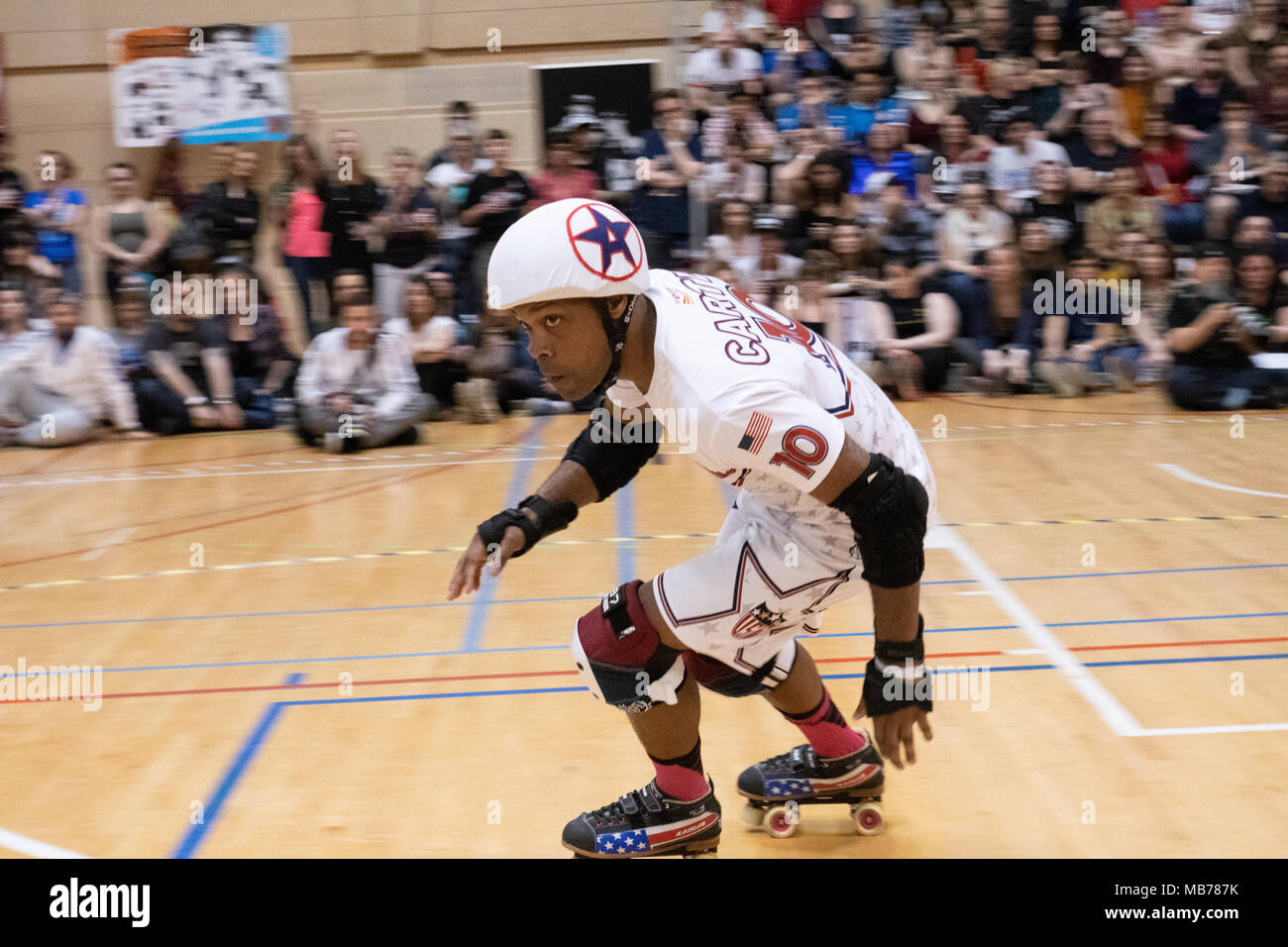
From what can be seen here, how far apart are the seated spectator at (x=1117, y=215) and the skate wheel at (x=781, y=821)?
741cm

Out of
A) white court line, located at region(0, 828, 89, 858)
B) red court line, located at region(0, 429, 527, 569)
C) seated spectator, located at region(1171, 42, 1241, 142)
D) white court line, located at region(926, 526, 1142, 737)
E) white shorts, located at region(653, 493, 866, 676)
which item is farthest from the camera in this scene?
seated spectator, located at region(1171, 42, 1241, 142)

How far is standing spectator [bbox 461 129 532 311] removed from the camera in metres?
9.91

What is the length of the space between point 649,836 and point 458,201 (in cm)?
770

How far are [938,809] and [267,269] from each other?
9.80m

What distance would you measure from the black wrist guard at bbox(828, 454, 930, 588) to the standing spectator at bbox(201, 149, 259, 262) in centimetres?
835

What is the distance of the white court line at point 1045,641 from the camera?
3.94 meters

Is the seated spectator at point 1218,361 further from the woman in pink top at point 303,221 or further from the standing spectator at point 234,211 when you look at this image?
the standing spectator at point 234,211

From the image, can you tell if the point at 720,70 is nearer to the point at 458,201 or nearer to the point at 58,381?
the point at 458,201

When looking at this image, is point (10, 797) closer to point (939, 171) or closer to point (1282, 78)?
point (939, 171)

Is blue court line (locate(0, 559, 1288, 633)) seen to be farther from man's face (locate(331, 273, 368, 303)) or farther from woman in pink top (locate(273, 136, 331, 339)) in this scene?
woman in pink top (locate(273, 136, 331, 339))

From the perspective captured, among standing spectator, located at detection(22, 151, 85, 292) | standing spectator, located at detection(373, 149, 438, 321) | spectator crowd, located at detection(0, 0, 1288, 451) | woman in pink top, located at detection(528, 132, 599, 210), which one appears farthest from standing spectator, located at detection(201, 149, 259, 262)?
woman in pink top, located at detection(528, 132, 599, 210)

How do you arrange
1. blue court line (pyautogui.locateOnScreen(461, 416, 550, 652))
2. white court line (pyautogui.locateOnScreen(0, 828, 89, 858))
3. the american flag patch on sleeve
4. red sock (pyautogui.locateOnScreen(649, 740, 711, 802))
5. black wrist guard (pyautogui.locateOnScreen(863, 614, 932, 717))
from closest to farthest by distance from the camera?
the american flag patch on sleeve < black wrist guard (pyautogui.locateOnScreen(863, 614, 932, 717)) < red sock (pyautogui.locateOnScreen(649, 740, 711, 802)) < white court line (pyautogui.locateOnScreen(0, 828, 89, 858)) < blue court line (pyautogui.locateOnScreen(461, 416, 550, 652))

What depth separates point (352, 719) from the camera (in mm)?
4137
